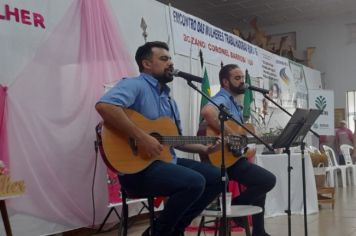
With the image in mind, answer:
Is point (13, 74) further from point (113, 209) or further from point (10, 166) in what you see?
point (113, 209)

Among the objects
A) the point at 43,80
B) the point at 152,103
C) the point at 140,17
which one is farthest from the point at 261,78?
the point at 152,103

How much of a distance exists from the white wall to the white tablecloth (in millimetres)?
7968

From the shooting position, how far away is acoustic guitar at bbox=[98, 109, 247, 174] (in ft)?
7.63

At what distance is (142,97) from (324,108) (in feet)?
25.5

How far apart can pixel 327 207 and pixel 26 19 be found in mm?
4441

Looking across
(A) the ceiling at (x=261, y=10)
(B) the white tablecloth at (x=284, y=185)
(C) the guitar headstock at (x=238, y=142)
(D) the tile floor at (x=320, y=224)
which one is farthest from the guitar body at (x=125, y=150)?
(A) the ceiling at (x=261, y=10)

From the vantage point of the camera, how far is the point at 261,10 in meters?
11.7

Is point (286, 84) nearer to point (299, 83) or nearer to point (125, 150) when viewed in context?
point (299, 83)

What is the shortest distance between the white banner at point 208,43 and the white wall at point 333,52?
509 centimetres

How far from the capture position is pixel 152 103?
2.66m

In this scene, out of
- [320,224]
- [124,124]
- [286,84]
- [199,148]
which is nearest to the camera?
[124,124]

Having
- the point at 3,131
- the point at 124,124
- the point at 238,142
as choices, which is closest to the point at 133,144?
the point at 124,124

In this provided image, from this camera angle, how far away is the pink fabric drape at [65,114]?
346cm

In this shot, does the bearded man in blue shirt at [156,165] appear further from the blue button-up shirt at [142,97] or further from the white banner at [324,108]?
the white banner at [324,108]
